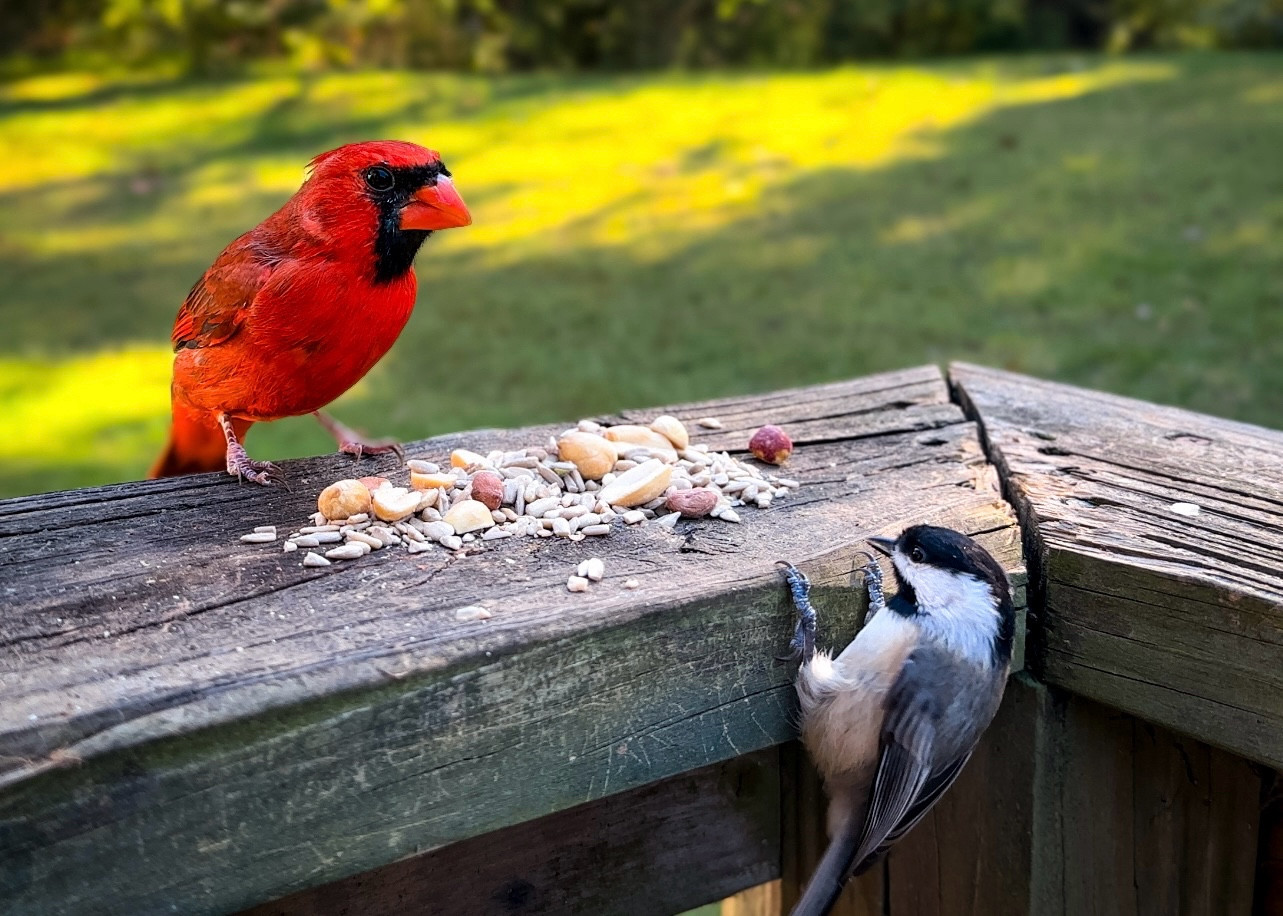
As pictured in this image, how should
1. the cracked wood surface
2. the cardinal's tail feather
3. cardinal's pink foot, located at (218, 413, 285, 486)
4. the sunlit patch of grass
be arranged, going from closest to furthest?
1. the cracked wood surface
2. cardinal's pink foot, located at (218, 413, 285, 486)
3. the cardinal's tail feather
4. the sunlit patch of grass

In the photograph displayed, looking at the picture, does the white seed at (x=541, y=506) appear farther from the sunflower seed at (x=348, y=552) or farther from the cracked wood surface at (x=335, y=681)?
the sunflower seed at (x=348, y=552)

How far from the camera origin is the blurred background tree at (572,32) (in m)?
10.1

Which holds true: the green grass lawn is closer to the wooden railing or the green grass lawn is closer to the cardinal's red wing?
the cardinal's red wing

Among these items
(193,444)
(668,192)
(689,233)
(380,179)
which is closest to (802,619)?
(380,179)

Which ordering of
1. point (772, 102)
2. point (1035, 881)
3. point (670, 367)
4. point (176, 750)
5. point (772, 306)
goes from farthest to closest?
point (772, 102) < point (772, 306) < point (670, 367) < point (1035, 881) < point (176, 750)

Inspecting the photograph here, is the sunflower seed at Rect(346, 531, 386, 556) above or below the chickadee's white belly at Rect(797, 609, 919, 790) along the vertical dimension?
above

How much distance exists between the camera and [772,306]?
6.07m

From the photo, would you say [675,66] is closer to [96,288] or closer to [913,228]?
[913,228]

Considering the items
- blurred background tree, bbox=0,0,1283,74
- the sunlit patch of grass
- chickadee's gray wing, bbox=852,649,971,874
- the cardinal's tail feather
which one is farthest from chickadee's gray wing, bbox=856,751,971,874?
blurred background tree, bbox=0,0,1283,74

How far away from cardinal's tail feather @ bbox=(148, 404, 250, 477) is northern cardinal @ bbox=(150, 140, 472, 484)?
163mm

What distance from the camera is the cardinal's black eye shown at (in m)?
1.93

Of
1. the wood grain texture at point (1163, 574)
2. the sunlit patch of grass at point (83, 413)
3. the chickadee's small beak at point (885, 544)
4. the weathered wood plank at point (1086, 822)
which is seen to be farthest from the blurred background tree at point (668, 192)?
the chickadee's small beak at point (885, 544)

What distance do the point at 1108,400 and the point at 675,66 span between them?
8966mm

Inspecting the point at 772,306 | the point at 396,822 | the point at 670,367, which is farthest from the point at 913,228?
the point at 396,822
